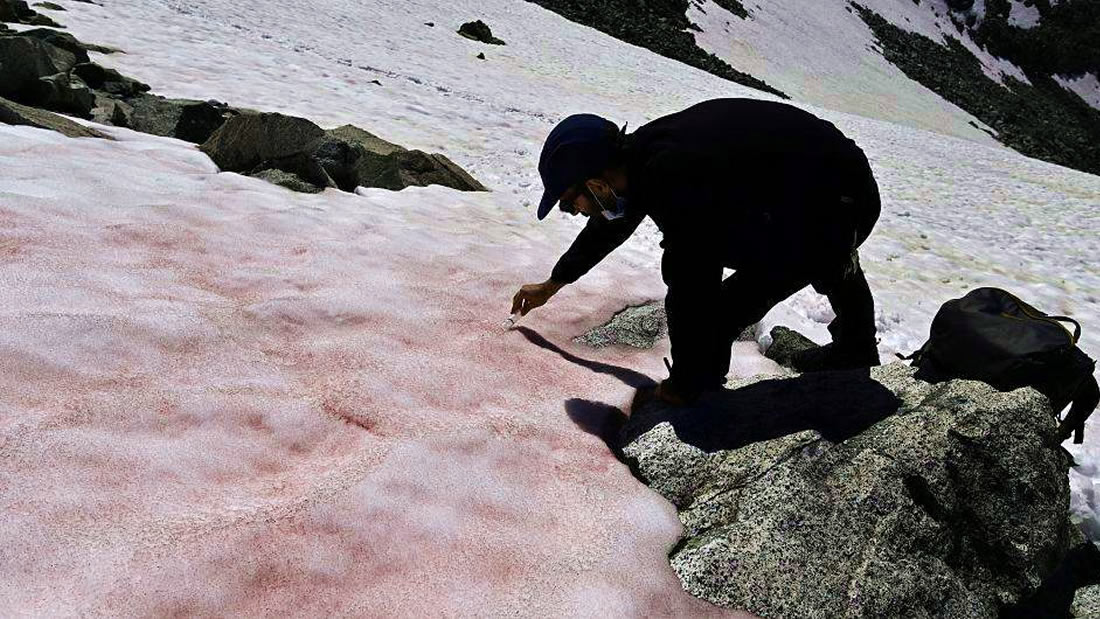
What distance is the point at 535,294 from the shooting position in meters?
4.28

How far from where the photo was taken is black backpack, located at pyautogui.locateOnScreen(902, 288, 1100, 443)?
3.36 m

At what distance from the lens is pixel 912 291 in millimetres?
7371

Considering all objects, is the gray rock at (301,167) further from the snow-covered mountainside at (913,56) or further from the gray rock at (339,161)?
the snow-covered mountainside at (913,56)

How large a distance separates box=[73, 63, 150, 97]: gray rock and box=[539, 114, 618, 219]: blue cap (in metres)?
8.13

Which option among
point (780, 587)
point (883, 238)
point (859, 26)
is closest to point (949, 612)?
point (780, 587)

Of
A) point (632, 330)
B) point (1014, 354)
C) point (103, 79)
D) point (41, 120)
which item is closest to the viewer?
point (1014, 354)

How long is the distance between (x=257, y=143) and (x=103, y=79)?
394cm

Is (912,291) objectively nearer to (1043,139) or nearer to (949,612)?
(949,612)

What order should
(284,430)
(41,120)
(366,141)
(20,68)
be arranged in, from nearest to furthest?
1. (284,430)
2. (41,120)
3. (20,68)
4. (366,141)

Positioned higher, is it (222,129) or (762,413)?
(762,413)

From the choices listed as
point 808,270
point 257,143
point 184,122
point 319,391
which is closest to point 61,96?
point 184,122

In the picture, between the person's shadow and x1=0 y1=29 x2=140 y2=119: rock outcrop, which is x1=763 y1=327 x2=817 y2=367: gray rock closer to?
the person's shadow

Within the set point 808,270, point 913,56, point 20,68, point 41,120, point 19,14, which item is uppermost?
point 913,56

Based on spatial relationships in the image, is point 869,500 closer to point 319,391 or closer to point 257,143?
point 319,391
